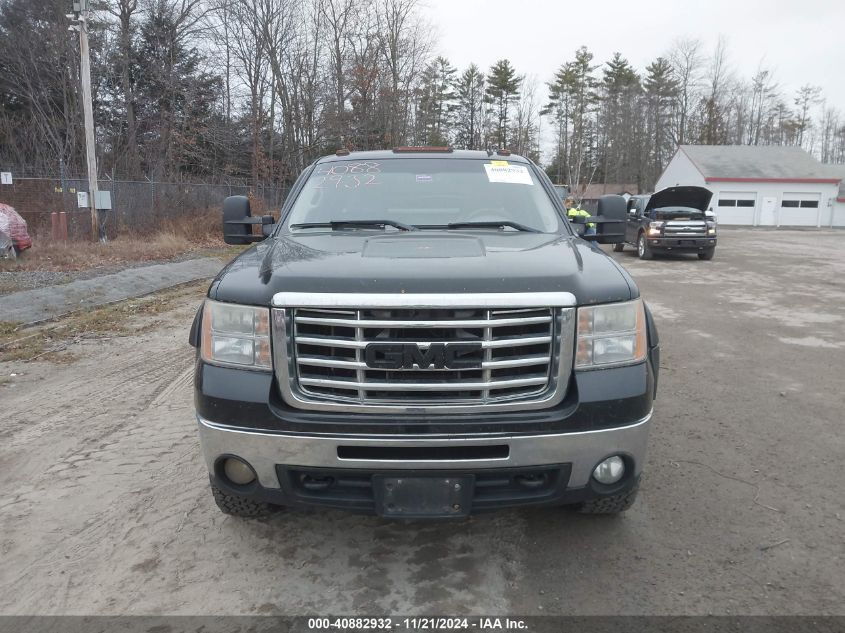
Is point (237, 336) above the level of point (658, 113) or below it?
below

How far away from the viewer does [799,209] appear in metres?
46.1

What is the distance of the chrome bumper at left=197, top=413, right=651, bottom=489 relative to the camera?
2.41 m

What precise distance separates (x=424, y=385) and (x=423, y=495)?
1.43ft

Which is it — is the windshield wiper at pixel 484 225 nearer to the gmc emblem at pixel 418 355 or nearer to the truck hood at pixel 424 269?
the truck hood at pixel 424 269

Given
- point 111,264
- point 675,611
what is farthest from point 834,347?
point 111,264

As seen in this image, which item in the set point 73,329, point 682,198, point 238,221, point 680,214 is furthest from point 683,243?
point 238,221

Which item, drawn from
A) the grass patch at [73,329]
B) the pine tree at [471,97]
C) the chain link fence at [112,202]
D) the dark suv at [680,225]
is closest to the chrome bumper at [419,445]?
the grass patch at [73,329]

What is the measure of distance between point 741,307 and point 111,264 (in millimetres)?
12396

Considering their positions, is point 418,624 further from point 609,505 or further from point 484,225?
point 484,225

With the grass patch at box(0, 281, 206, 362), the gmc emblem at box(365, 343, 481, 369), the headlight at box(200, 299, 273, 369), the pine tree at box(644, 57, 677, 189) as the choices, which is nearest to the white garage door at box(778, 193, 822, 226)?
the pine tree at box(644, 57, 677, 189)

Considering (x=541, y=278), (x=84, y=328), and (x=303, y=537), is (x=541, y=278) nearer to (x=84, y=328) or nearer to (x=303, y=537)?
(x=303, y=537)

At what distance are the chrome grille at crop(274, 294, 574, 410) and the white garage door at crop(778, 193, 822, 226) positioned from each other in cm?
5111

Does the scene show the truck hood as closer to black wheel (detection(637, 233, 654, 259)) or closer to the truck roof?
the truck roof

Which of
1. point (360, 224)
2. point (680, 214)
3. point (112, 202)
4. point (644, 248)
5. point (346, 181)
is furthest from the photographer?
point (112, 202)
